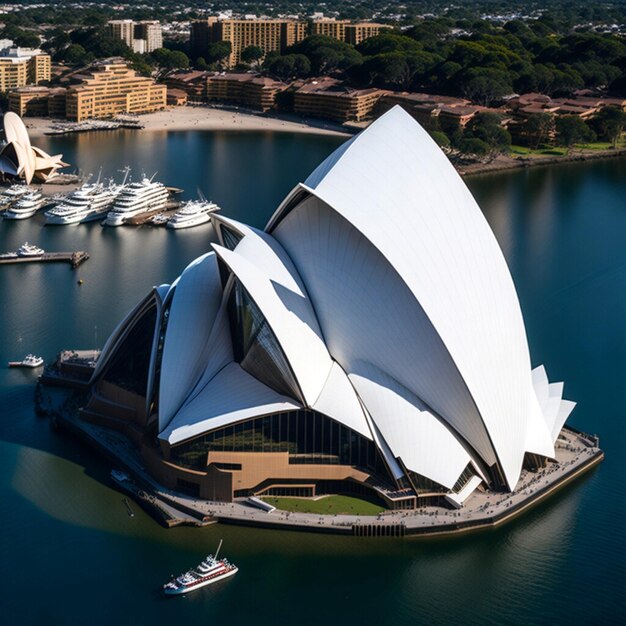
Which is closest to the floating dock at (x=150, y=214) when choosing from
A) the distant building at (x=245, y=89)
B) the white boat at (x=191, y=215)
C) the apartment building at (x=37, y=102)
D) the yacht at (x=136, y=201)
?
the yacht at (x=136, y=201)

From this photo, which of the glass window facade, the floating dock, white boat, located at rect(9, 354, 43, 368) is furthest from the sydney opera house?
the floating dock

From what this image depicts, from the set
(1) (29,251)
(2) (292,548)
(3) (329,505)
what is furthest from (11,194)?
(2) (292,548)

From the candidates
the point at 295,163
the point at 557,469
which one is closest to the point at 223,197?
the point at 295,163

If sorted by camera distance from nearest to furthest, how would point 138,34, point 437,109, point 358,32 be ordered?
point 437,109
point 358,32
point 138,34

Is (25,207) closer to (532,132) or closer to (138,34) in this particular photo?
(532,132)

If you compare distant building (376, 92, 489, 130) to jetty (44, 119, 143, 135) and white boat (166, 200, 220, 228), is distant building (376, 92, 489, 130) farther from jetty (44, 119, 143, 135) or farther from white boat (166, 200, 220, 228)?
white boat (166, 200, 220, 228)

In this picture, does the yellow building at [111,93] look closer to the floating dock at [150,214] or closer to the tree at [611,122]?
the floating dock at [150,214]
